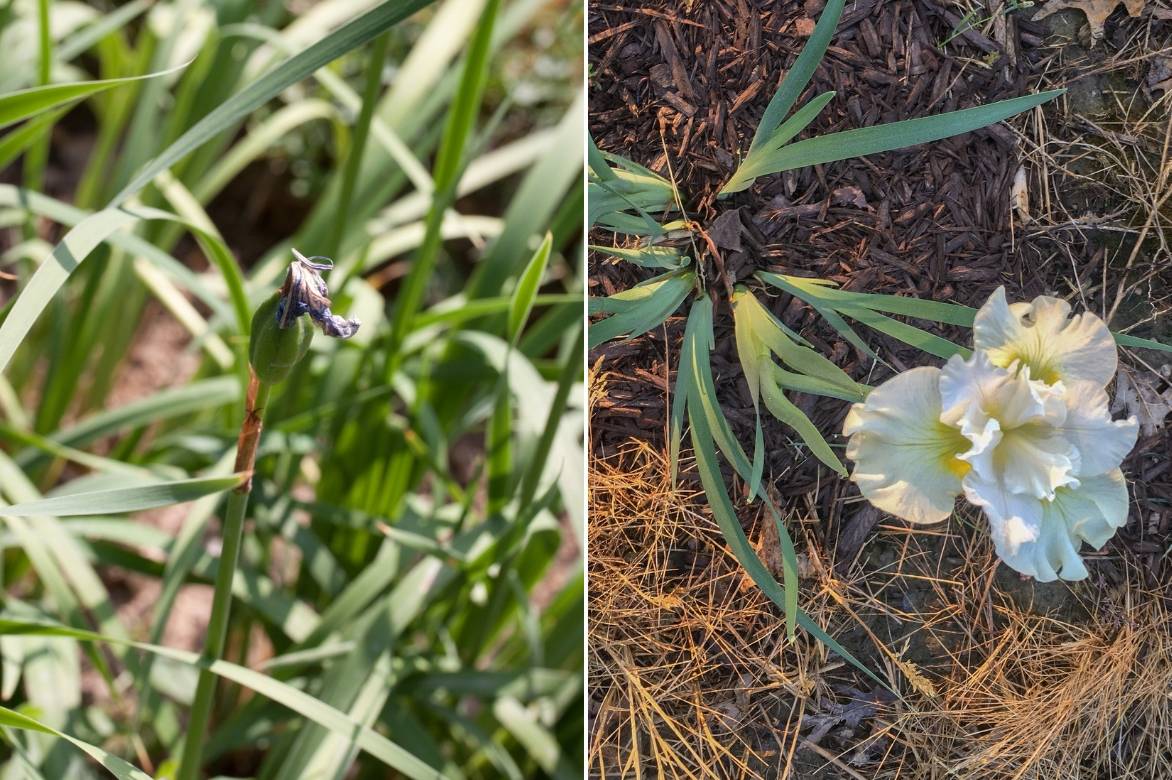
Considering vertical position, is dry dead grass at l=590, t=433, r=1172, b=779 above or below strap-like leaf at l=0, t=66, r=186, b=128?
below

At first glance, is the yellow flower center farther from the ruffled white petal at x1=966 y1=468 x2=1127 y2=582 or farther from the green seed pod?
the green seed pod

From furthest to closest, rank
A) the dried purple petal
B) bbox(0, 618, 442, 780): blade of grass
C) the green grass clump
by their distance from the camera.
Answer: the green grass clump → bbox(0, 618, 442, 780): blade of grass → the dried purple petal

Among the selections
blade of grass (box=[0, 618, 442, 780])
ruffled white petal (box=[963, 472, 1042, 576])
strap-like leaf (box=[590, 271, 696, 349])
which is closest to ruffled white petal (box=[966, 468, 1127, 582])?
ruffled white petal (box=[963, 472, 1042, 576])

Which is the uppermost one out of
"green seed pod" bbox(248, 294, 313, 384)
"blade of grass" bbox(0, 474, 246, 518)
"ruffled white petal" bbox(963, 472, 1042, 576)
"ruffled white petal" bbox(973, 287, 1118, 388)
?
"green seed pod" bbox(248, 294, 313, 384)

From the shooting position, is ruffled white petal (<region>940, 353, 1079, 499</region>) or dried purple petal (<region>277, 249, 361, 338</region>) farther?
ruffled white petal (<region>940, 353, 1079, 499</region>)

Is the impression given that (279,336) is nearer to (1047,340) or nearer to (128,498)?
(128,498)

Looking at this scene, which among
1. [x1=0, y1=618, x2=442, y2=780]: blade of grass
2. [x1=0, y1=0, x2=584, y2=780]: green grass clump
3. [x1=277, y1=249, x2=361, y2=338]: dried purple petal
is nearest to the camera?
[x1=277, y1=249, x2=361, y2=338]: dried purple petal

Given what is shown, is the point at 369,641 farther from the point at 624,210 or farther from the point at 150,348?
the point at 150,348

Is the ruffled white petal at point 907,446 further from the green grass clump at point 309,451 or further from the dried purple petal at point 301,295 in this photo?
the dried purple petal at point 301,295
